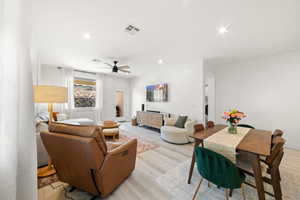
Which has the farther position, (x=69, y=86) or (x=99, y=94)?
(x=99, y=94)

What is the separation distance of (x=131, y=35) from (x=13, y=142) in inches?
95.9

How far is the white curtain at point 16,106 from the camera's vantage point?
0.72 m

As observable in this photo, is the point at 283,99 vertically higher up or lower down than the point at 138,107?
higher up

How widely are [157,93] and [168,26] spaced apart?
138 inches

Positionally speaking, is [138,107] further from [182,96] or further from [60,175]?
[60,175]

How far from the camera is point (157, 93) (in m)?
5.52

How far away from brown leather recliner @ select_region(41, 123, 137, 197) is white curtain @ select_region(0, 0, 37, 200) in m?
0.47

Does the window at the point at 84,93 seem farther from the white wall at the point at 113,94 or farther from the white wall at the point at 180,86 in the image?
the white wall at the point at 180,86

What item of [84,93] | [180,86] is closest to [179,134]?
[180,86]

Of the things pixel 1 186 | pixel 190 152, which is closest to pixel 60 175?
pixel 1 186

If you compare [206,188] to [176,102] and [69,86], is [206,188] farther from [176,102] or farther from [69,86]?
[69,86]

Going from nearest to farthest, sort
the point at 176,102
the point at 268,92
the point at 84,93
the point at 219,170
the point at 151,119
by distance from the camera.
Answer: the point at 219,170 → the point at 268,92 → the point at 176,102 → the point at 151,119 → the point at 84,93

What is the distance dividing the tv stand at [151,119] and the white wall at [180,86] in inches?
23.1

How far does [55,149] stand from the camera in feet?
4.75
